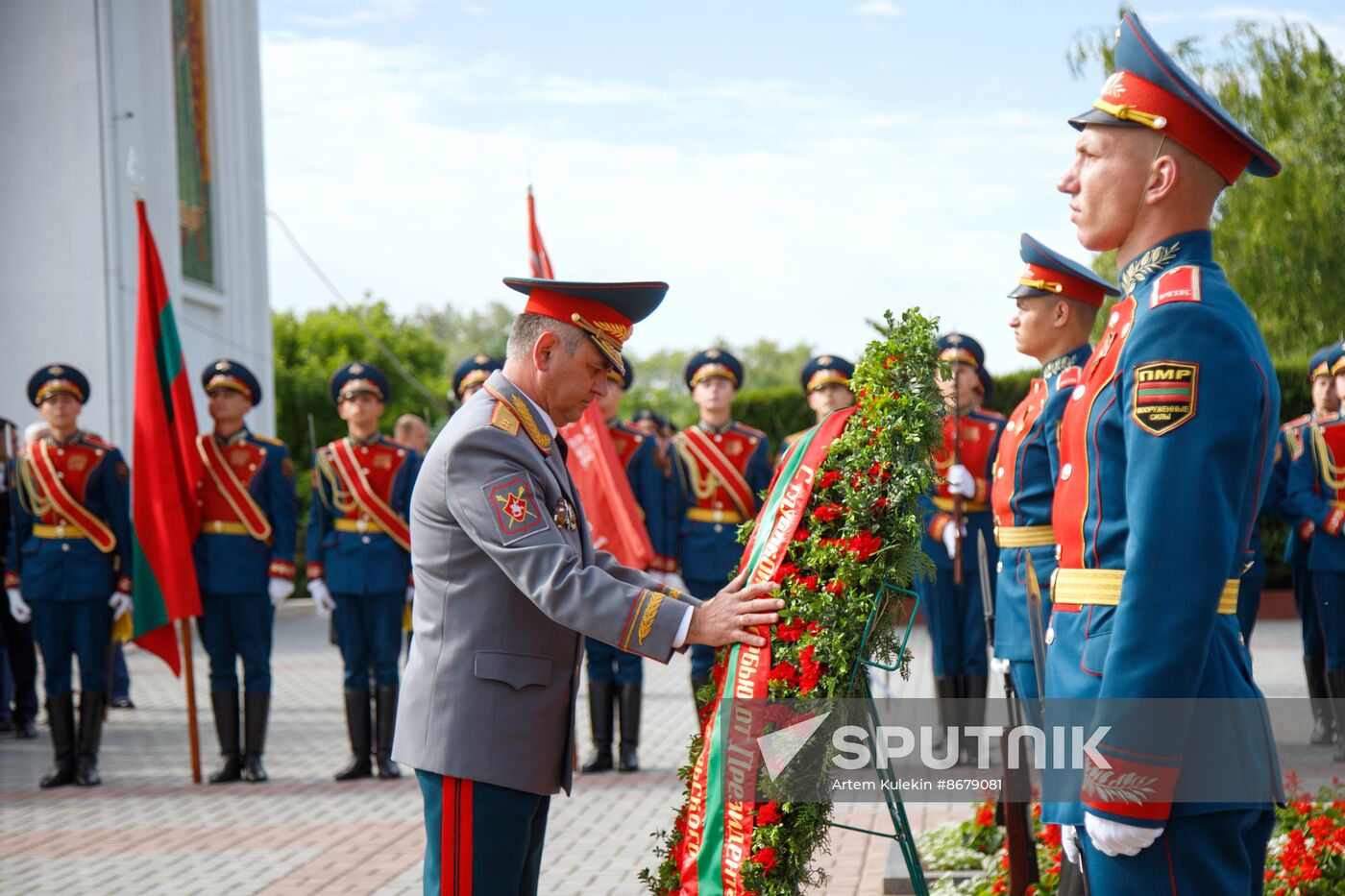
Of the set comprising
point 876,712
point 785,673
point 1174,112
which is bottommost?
point 876,712

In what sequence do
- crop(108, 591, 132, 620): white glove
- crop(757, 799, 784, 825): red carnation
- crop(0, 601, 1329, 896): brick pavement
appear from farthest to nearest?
crop(108, 591, 132, 620): white glove
crop(0, 601, 1329, 896): brick pavement
crop(757, 799, 784, 825): red carnation

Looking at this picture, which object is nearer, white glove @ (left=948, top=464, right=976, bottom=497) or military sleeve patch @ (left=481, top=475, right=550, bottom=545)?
military sleeve patch @ (left=481, top=475, right=550, bottom=545)

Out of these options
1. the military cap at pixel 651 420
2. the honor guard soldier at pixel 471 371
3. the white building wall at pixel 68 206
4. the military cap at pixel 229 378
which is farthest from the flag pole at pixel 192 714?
the white building wall at pixel 68 206

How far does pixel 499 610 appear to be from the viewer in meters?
3.35

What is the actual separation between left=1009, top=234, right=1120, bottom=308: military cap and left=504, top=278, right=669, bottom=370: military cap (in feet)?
6.97

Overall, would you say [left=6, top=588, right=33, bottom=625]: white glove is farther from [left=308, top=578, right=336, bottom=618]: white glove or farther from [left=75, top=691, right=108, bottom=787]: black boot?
[left=308, top=578, right=336, bottom=618]: white glove

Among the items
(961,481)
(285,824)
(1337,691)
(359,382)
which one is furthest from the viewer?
(1337,691)

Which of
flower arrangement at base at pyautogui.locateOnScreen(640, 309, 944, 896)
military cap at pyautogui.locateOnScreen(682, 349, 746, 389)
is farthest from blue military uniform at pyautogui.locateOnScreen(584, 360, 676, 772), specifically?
flower arrangement at base at pyautogui.locateOnScreen(640, 309, 944, 896)

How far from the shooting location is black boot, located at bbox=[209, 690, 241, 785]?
335 inches

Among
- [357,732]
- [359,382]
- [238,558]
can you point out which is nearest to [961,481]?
[359,382]

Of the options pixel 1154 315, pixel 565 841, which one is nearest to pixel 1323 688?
pixel 565 841

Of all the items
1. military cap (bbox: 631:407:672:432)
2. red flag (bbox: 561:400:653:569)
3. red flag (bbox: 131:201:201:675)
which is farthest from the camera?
military cap (bbox: 631:407:672:432)

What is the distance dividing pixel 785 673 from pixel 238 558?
591 cm

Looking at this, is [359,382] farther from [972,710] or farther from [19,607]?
[972,710]
